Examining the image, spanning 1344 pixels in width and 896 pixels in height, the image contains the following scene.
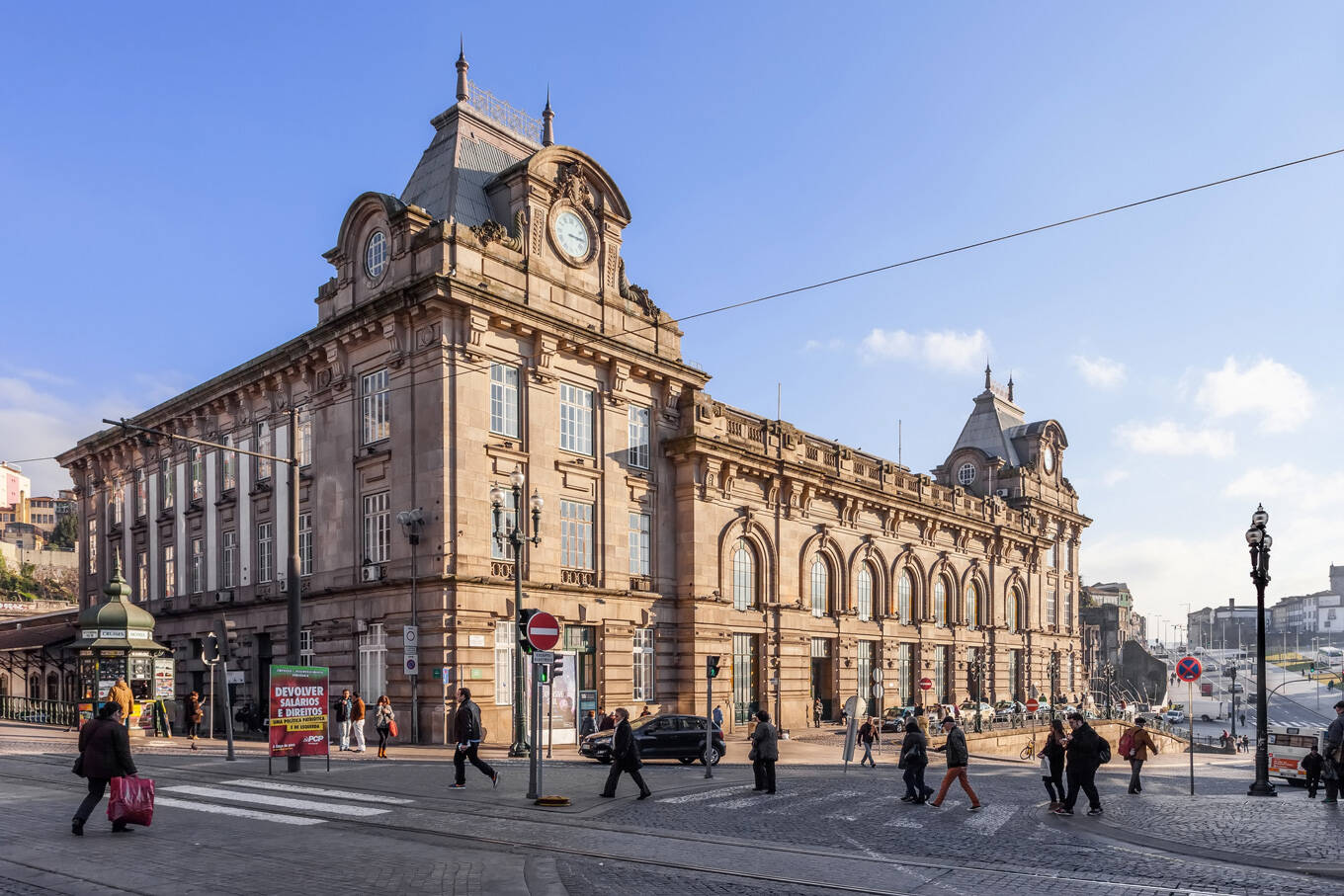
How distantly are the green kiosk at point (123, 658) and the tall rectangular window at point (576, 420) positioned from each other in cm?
1417

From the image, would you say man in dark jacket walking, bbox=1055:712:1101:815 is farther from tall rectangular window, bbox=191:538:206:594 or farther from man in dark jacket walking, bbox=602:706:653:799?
tall rectangular window, bbox=191:538:206:594

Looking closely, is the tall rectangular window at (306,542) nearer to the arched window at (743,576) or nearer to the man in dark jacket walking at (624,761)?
the arched window at (743,576)

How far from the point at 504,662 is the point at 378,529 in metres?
6.04

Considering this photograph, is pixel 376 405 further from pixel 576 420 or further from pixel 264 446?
pixel 264 446

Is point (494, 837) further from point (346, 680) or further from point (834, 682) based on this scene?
point (834, 682)

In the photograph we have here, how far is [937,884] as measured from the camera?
11297 mm

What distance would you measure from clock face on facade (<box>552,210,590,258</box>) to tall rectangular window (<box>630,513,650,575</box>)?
975 centimetres

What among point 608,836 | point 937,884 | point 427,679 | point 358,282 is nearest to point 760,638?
point 427,679

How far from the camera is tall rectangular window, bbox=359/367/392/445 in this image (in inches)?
1372

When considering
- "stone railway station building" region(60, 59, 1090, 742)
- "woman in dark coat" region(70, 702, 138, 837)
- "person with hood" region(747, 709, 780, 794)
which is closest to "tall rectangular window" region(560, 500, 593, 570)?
"stone railway station building" region(60, 59, 1090, 742)

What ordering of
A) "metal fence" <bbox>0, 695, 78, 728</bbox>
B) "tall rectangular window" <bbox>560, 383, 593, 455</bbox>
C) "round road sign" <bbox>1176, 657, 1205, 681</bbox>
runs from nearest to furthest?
"round road sign" <bbox>1176, 657, 1205, 681</bbox> → "tall rectangular window" <bbox>560, 383, 593, 455</bbox> → "metal fence" <bbox>0, 695, 78, 728</bbox>

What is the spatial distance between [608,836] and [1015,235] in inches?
474

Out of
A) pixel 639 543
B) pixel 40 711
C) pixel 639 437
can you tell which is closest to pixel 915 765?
pixel 639 543

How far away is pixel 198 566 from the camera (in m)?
44.5
